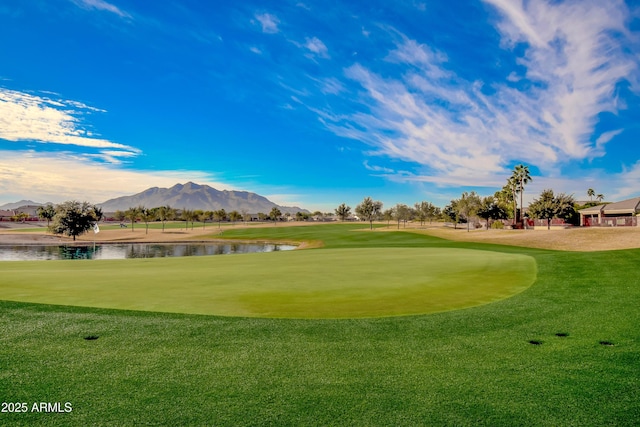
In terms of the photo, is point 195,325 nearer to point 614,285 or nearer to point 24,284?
point 24,284

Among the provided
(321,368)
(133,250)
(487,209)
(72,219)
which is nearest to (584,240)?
(321,368)

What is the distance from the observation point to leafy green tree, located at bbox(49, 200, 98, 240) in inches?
3073

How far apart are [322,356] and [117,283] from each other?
9296mm

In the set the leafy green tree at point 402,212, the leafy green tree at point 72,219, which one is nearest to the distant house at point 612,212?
the leafy green tree at point 402,212

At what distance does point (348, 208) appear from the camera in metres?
160

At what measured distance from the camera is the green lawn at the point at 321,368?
427 cm

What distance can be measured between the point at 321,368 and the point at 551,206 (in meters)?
69.2

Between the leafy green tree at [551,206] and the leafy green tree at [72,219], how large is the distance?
288 feet

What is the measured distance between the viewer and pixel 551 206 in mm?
62969

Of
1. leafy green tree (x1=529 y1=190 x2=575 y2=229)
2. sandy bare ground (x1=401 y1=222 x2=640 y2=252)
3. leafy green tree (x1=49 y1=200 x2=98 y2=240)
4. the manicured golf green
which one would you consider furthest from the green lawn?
leafy green tree (x1=49 y1=200 x2=98 y2=240)

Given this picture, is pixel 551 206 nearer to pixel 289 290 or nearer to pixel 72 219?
pixel 289 290

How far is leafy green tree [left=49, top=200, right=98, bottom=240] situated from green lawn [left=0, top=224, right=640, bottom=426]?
82.5 meters

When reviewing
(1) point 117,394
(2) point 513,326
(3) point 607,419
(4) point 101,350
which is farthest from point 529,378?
(4) point 101,350

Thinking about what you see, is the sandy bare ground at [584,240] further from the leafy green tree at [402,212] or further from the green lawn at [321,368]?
the leafy green tree at [402,212]
